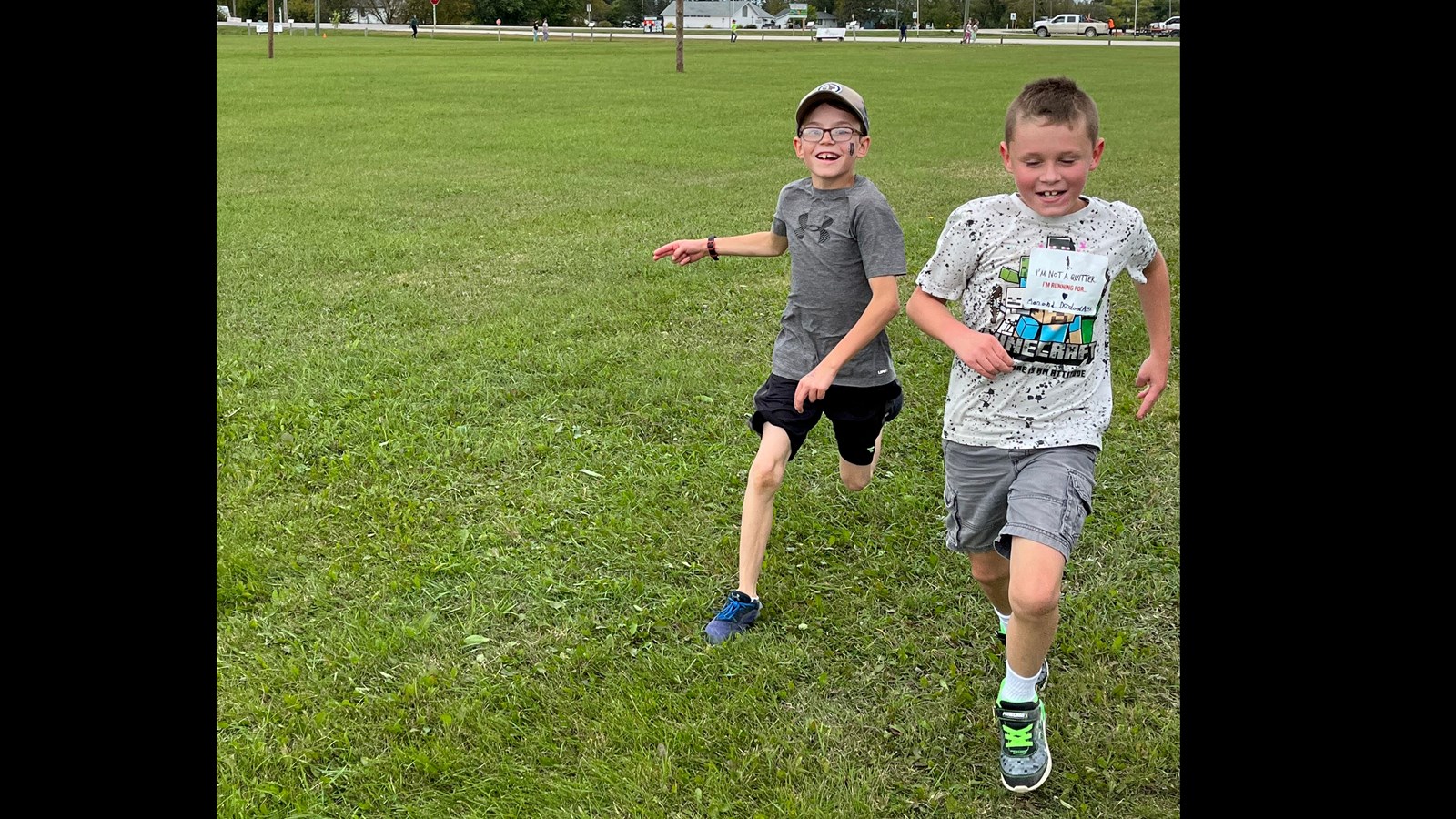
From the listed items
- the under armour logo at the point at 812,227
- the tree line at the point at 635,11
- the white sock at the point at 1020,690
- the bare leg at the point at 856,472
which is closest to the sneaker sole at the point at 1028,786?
the white sock at the point at 1020,690

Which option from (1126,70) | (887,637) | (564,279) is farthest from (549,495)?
(1126,70)

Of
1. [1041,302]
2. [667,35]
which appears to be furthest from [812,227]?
[667,35]

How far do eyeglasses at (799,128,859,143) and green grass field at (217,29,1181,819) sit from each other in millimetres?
1587

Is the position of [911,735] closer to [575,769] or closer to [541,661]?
[575,769]

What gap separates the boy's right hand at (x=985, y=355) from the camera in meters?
3.19

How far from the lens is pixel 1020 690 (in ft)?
10.6

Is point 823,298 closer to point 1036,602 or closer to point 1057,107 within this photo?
point 1057,107

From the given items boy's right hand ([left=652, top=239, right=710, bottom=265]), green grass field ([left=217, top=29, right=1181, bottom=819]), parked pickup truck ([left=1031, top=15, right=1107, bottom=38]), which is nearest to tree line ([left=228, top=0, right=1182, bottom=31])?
Answer: parked pickup truck ([left=1031, top=15, right=1107, bottom=38])

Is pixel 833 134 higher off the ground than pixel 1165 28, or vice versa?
pixel 1165 28

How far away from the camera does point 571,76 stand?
3481 cm

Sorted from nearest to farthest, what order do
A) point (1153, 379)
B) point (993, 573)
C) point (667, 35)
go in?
point (1153, 379) → point (993, 573) → point (667, 35)

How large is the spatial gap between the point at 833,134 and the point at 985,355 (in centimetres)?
111

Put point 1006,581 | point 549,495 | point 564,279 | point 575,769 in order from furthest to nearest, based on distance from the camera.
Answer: point 564,279 → point 549,495 → point 1006,581 → point 575,769

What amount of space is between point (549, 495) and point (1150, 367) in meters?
2.63
